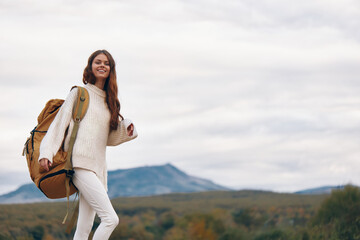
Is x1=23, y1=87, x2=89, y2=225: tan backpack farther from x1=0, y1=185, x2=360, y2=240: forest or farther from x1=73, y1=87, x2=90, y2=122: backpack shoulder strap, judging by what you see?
x1=0, y1=185, x2=360, y2=240: forest

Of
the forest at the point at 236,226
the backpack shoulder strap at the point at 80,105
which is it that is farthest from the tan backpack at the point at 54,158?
the forest at the point at 236,226

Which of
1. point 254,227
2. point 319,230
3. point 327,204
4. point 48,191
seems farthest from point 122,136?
point 254,227

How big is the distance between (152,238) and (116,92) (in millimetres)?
18797

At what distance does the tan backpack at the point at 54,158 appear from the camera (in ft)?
20.5

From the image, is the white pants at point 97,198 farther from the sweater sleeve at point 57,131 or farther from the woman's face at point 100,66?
the woman's face at point 100,66

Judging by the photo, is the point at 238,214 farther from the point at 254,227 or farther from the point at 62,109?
the point at 62,109

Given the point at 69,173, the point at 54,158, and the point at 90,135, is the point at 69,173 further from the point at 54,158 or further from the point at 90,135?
the point at 90,135

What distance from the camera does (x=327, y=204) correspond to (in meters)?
19.3

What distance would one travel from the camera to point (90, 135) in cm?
643

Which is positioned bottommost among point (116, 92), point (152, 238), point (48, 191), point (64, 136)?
point (152, 238)

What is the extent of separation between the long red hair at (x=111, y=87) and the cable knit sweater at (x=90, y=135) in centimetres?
5

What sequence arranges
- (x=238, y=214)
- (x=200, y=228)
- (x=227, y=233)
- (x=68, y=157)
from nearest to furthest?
(x=68, y=157) < (x=227, y=233) < (x=200, y=228) < (x=238, y=214)

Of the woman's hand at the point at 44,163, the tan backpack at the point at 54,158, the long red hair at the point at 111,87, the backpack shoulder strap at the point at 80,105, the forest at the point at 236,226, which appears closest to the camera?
the woman's hand at the point at 44,163

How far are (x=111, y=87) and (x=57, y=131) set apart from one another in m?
0.75
